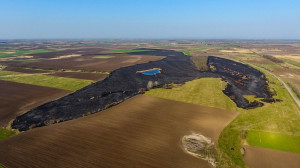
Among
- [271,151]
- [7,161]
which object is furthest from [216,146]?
[7,161]

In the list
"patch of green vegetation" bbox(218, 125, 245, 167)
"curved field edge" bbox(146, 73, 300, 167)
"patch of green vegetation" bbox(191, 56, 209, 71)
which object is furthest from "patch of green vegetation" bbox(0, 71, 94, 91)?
"patch of green vegetation" bbox(191, 56, 209, 71)

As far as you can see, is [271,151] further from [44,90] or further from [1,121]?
[44,90]

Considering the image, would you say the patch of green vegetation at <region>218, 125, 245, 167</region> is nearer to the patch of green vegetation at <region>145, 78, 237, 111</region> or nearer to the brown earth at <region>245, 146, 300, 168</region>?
the brown earth at <region>245, 146, 300, 168</region>

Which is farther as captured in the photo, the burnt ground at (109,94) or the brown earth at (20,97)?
the brown earth at (20,97)

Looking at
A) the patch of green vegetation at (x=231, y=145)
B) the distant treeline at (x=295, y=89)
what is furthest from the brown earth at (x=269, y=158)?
the distant treeline at (x=295, y=89)

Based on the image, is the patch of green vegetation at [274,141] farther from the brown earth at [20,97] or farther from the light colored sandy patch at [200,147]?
the brown earth at [20,97]

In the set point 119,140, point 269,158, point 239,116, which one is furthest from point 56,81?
point 269,158
